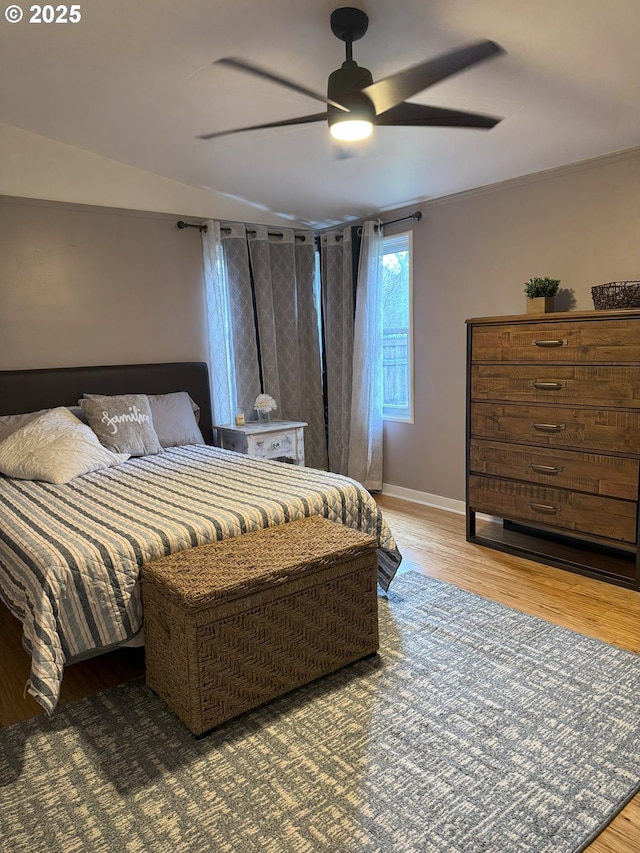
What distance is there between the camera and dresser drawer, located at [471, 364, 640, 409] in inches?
112

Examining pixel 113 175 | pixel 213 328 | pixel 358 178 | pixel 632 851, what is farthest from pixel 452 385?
pixel 632 851

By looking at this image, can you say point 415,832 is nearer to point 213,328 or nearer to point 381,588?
point 381,588

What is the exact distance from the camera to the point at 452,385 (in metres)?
4.21

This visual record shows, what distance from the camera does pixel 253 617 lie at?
6.57ft

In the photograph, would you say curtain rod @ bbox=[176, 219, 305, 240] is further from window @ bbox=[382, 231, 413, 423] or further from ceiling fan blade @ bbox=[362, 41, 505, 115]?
ceiling fan blade @ bbox=[362, 41, 505, 115]

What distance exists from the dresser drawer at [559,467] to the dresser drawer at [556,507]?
0.14ft

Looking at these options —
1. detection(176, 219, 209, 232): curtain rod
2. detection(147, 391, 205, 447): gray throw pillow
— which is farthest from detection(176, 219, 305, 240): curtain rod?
detection(147, 391, 205, 447): gray throw pillow

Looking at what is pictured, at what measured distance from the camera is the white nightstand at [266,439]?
4.16 meters

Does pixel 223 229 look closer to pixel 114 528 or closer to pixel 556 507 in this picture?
pixel 114 528

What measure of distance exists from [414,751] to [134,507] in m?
1.44

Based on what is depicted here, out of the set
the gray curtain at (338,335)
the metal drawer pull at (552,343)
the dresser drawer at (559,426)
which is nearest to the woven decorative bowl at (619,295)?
the metal drawer pull at (552,343)

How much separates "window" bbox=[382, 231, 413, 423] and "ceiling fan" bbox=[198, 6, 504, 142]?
2121mm

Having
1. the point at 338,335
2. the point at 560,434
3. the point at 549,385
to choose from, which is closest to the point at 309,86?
the point at 549,385

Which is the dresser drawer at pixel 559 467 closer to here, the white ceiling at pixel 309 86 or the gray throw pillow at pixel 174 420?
the white ceiling at pixel 309 86
